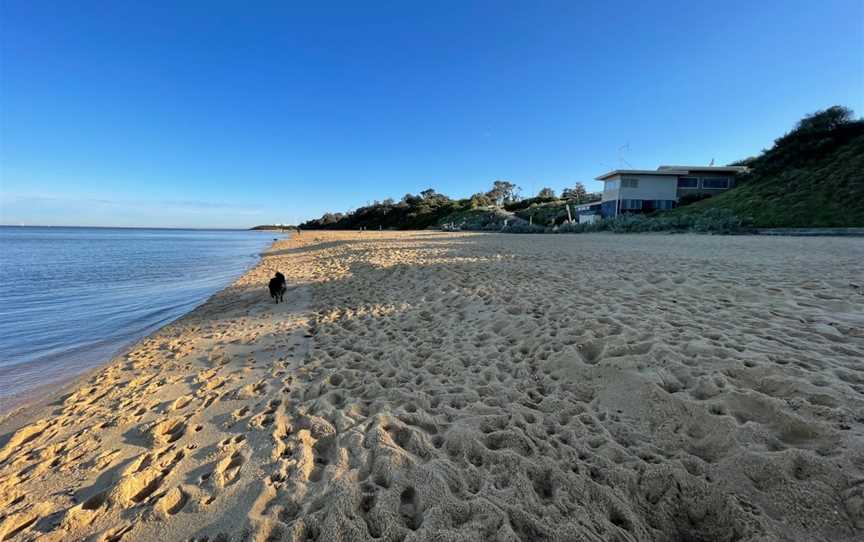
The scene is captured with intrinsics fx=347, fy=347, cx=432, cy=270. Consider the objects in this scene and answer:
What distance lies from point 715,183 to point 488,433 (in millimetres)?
53137

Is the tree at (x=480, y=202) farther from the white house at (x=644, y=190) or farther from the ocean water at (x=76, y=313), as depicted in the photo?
the ocean water at (x=76, y=313)

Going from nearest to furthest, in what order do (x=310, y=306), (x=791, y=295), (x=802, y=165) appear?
(x=791, y=295), (x=310, y=306), (x=802, y=165)

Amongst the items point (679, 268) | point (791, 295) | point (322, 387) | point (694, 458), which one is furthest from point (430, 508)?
point (679, 268)

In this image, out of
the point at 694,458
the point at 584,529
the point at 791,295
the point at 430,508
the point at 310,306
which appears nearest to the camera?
the point at 584,529

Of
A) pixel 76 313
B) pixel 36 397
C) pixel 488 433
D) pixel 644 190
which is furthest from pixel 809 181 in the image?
pixel 76 313

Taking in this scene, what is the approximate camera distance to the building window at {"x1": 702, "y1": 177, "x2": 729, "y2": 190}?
4203 cm

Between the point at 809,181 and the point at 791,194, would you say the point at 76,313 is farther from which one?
the point at 809,181

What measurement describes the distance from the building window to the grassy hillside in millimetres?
2451

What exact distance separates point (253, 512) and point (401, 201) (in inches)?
4207

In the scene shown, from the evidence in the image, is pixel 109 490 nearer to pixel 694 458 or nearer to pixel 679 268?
pixel 694 458

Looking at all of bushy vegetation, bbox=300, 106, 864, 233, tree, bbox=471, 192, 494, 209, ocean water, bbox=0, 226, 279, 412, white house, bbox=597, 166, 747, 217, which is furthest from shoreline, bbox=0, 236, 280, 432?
tree, bbox=471, 192, 494, 209

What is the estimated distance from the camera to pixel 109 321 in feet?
29.7

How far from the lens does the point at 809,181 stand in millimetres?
29094

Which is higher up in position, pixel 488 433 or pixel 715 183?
pixel 715 183
